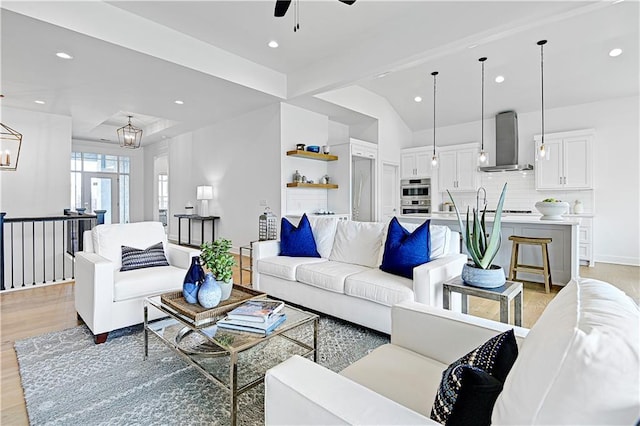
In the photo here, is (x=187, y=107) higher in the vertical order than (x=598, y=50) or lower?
lower

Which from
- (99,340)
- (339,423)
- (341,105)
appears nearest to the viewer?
(339,423)

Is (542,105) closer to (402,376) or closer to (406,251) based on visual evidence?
(406,251)

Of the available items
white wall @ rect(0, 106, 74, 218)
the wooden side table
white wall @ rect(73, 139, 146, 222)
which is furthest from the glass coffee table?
white wall @ rect(73, 139, 146, 222)

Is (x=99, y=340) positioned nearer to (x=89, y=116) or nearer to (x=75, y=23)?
(x=75, y=23)

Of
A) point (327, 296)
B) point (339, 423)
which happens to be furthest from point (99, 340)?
point (339, 423)

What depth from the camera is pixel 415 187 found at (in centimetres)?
766

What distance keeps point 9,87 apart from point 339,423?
662 centimetres

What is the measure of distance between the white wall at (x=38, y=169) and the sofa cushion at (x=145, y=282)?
477cm

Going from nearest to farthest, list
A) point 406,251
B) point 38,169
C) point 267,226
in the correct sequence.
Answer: point 406,251 < point 267,226 < point 38,169

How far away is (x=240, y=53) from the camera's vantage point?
15.0 feet

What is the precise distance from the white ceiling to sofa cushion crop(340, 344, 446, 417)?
132 inches

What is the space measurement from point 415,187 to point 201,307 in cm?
649

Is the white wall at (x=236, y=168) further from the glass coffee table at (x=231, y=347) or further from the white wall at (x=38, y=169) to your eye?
the glass coffee table at (x=231, y=347)

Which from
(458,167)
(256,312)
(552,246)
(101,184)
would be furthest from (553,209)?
(101,184)
